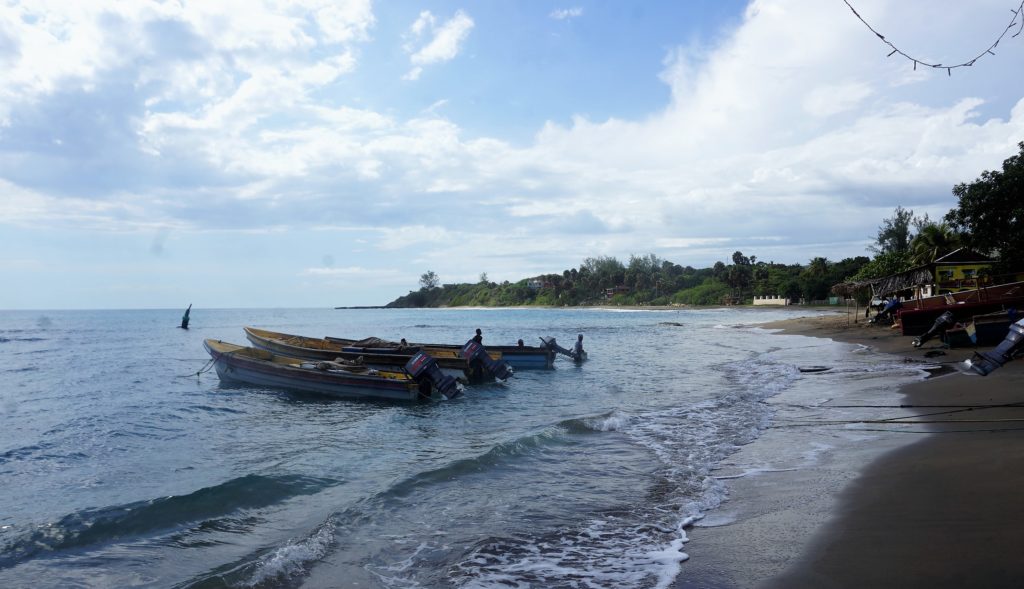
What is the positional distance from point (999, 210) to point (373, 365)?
23158 mm

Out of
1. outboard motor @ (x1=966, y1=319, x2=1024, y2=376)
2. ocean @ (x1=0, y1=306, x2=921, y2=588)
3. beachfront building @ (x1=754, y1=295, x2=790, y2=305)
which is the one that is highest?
beachfront building @ (x1=754, y1=295, x2=790, y2=305)

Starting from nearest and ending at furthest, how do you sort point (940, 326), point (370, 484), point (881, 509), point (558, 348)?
point (881, 509)
point (370, 484)
point (940, 326)
point (558, 348)

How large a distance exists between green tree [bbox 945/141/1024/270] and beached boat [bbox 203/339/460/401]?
66.9 feet

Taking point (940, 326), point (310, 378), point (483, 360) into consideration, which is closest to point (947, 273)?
point (940, 326)

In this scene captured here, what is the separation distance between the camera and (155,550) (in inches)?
257

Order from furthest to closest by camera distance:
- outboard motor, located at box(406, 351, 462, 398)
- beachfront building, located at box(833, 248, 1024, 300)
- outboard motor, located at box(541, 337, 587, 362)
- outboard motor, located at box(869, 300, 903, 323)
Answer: outboard motor, located at box(869, 300, 903, 323) < beachfront building, located at box(833, 248, 1024, 300) < outboard motor, located at box(541, 337, 587, 362) < outboard motor, located at box(406, 351, 462, 398)

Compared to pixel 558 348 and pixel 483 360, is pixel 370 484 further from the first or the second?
pixel 558 348

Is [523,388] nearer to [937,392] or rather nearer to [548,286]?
[937,392]

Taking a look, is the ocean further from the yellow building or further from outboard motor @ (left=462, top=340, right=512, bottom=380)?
the yellow building

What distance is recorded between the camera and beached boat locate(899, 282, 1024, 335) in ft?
65.6

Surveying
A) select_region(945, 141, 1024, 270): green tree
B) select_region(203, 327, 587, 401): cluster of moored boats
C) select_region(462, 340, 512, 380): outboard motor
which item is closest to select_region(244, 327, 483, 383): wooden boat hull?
select_region(203, 327, 587, 401): cluster of moored boats

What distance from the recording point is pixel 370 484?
8.76 meters

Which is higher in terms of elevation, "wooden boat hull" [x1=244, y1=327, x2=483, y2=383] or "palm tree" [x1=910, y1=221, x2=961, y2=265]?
"palm tree" [x1=910, y1=221, x2=961, y2=265]

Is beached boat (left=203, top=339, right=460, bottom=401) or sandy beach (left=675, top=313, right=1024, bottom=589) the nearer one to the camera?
sandy beach (left=675, top=313, right=1024, bottom=589)
